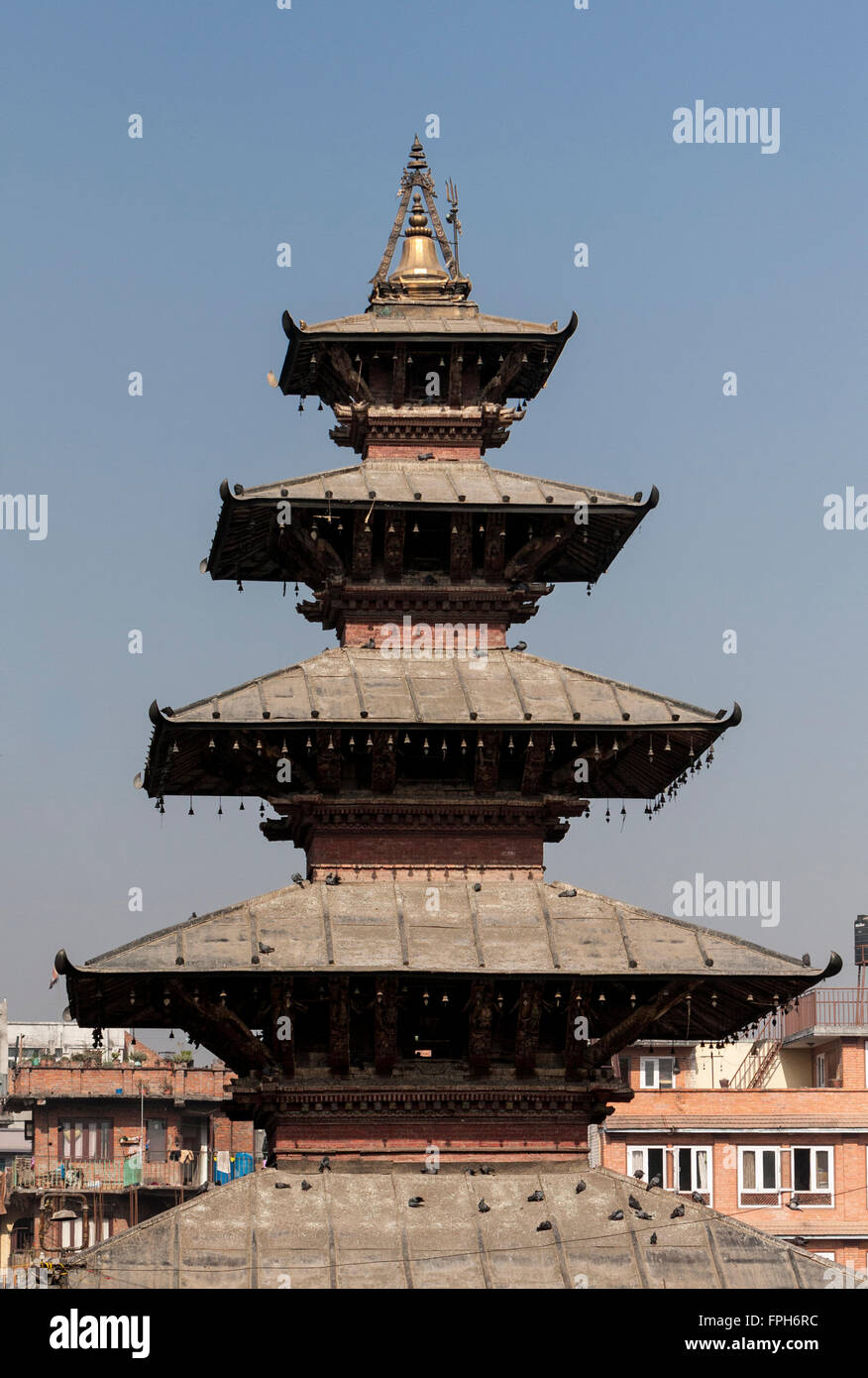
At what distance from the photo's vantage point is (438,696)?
2905 cm

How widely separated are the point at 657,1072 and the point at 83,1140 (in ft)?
110

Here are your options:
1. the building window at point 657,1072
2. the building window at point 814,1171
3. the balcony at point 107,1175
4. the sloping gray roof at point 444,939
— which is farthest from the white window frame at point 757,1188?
the sloping gray roof at point 444,939

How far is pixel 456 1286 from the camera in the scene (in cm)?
2531

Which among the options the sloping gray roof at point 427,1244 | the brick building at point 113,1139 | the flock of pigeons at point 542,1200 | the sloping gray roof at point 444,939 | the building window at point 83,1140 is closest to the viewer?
the sloping gray roof at point 427,1244

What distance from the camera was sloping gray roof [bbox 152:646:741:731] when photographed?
2823 centimetres

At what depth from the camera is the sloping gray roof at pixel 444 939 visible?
26641mm

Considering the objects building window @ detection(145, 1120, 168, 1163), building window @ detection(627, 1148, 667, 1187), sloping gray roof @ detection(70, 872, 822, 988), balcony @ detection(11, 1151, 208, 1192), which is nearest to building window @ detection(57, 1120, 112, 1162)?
balcony @ detection(11, 1151, 208, 1192)

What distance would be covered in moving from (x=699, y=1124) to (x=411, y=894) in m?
52.5

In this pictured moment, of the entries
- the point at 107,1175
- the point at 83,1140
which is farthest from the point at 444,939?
the point at 83,1140

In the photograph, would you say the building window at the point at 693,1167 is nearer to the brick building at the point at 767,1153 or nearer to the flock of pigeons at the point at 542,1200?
the brick building at the point at 767,1153

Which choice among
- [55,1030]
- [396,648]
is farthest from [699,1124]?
[55,1030]

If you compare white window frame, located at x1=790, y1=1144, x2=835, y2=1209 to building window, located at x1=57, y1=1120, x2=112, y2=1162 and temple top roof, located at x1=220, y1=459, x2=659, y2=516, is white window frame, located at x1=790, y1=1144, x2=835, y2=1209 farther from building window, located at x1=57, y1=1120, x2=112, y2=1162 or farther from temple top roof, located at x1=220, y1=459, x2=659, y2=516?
temple top roof, located at x1=220, y1=459, x2=659, y2=516

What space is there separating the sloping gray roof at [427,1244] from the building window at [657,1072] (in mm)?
57588

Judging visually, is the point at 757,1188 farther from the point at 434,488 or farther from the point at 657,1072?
the point at 434,488
